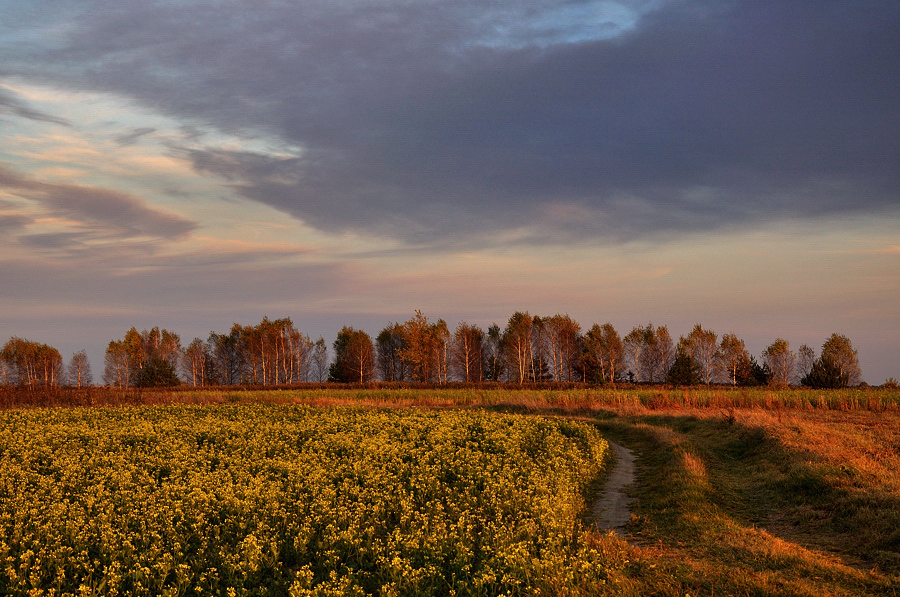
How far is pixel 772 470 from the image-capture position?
21078 mm

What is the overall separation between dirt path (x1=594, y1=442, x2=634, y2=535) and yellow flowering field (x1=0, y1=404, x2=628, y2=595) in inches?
23.0

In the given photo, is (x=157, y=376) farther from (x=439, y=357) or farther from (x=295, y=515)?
(x=295, y=515)

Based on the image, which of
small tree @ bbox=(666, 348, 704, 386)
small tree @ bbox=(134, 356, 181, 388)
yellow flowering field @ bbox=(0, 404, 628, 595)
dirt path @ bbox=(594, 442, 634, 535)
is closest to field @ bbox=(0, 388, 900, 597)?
yellow flowering field @ bbox=(0, 404, 628, 595)

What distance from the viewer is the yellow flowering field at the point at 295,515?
10695 millimetres

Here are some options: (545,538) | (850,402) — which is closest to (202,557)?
(545,538)

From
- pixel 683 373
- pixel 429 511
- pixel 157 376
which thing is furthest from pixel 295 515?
pixel 157 376

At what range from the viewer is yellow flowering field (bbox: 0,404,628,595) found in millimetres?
10695

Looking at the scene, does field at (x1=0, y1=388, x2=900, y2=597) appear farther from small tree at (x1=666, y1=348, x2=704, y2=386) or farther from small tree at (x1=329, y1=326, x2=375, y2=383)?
small tree at (x1=329, y1=326, x2=375, y2=383)

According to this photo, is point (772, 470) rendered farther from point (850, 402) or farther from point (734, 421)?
point (850, 402)

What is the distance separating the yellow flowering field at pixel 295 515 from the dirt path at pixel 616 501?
583 mm

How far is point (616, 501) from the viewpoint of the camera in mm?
18391

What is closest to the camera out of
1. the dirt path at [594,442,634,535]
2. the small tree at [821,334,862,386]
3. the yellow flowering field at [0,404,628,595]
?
the yellow flowering field at [0,404,628,595]

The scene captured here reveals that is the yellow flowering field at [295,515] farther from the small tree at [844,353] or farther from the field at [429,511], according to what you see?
the small tree at [844,353]

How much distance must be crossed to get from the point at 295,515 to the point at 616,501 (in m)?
9.85
